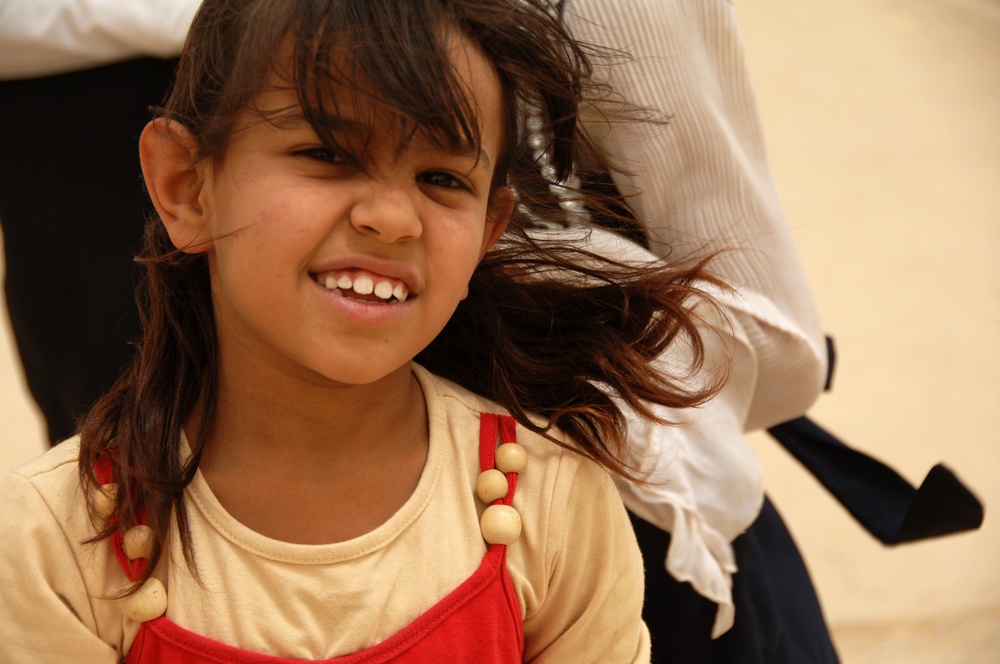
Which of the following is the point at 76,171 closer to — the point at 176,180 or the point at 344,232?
the point at 176,180

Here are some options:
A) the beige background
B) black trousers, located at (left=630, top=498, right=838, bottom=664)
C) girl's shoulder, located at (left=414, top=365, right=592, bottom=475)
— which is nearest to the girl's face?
girl's shoulder, located at (left=414, top=365, right=592, bottom=475)

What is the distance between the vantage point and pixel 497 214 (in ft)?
3.72

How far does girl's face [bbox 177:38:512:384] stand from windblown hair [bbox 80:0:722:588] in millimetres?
22

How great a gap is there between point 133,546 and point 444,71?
47 centimetres

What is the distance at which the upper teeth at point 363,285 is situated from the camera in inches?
38.1

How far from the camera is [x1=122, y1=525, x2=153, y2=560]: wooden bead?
101cm

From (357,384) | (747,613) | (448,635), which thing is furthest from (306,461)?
(747,613)

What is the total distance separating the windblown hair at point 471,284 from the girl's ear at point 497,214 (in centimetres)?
2

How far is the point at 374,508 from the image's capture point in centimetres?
110

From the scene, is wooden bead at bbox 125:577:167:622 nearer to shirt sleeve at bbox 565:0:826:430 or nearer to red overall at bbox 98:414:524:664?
red overall at bbox 98:414:524:664

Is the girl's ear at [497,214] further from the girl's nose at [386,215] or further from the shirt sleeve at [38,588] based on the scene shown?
the shirt sleeve at [38,588]

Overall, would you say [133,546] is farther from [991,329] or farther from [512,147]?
[991,329]

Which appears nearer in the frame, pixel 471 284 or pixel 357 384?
pixel 357 384

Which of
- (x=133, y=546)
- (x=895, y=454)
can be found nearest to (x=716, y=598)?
(x=133, y=546)
